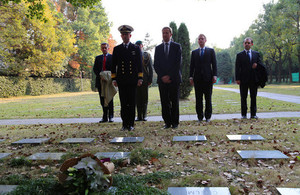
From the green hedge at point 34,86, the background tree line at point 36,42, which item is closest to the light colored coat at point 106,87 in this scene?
the background tree line at point 36,42

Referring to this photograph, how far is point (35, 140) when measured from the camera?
529cm

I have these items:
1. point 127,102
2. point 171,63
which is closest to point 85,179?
point 127,102

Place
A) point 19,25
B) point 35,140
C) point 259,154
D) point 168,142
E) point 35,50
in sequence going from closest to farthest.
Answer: point 259,154
point 168,142
point 35,140
point 19,25
point 35,50

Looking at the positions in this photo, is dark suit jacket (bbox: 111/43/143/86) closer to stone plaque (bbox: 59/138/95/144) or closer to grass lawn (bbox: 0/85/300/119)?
stone plaque (bbox: 59/138/95/144)

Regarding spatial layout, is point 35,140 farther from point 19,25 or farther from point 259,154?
point 19,25

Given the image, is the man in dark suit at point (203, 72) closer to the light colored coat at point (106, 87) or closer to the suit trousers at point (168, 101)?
the suit trousers at point (168, 101)

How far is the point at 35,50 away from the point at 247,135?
26.0 meters

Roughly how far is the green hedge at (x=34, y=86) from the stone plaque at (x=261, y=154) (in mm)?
25792

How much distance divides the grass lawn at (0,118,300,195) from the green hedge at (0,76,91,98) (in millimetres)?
21835

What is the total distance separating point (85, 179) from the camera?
2391 mm

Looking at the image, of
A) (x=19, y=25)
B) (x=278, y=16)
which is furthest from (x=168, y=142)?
(x=278, y=16)

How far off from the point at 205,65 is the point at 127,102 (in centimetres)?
262

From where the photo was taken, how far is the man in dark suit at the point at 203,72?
705 centimetres

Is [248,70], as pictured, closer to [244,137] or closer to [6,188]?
[244,137]
